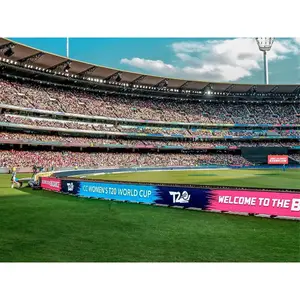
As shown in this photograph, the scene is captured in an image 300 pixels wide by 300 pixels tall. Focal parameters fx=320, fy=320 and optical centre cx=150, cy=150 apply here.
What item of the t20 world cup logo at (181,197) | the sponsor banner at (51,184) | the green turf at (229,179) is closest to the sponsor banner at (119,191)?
the t20 world cup logo at (181,197)

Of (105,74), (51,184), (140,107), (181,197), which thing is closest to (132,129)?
(140,107)

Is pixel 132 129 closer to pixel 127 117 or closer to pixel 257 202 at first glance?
pixel 127 117

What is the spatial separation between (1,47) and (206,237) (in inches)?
1853

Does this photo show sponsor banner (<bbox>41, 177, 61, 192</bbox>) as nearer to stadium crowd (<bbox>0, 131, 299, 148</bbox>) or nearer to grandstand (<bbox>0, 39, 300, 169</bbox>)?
grandstand (<bbox>0, 39, 300, 169</bbox>)

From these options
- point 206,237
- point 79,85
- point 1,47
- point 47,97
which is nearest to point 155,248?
point 206,237

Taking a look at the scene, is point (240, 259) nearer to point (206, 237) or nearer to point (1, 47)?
point (206, 237)

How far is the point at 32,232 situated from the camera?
10727 millimetres

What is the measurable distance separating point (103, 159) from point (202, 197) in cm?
4408

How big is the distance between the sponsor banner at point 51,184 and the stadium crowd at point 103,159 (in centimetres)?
2172

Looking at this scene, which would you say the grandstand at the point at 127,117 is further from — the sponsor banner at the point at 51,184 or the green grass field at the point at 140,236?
the green grass field at the point at 140,236

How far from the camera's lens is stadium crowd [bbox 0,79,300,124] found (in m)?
55.3

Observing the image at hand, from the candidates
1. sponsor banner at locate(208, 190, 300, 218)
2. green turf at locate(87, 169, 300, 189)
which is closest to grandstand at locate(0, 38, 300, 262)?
sponsor banner at locate(208, 190, 300, 218)

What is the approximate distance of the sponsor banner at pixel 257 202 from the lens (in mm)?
12083

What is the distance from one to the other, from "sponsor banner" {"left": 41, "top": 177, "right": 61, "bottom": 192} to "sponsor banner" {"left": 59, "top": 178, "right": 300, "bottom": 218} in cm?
211
